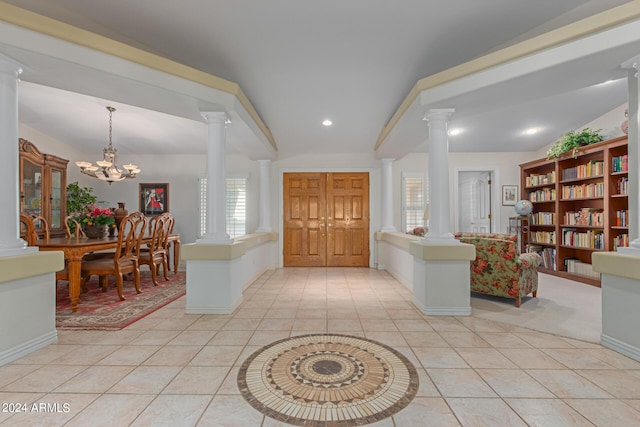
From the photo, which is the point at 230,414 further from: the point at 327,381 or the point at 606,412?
the point at 606,412

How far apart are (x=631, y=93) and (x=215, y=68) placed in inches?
151

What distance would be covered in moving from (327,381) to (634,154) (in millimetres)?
2791

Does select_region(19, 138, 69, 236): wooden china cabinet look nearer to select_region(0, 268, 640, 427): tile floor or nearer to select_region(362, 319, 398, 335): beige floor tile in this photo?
select_region(0, 268, 640, 427): tile floor

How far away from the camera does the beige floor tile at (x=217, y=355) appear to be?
2.04 meters

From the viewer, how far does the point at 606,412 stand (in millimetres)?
1514

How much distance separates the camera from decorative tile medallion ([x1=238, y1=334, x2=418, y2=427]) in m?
1.51

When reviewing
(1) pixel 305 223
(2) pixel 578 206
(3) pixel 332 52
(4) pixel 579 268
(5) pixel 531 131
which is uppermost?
(3) pixel 332 52

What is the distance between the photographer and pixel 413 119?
3.45 meters

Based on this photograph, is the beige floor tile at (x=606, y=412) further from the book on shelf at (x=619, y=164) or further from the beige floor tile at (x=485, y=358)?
the book on shelf at (x=619, y=164)

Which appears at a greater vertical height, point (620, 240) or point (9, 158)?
point (9, 158)

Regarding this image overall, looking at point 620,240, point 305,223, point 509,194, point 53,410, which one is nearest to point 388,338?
point 53,410

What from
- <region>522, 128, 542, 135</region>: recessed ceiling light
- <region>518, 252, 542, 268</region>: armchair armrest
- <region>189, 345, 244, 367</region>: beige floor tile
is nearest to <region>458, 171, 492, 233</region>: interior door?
<region>522, 128, 542, 135</region>: recessed ceiling light

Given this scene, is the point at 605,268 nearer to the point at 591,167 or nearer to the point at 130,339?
the point at 591,167

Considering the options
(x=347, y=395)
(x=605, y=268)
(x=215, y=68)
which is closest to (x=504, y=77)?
(x=605, y=268)
